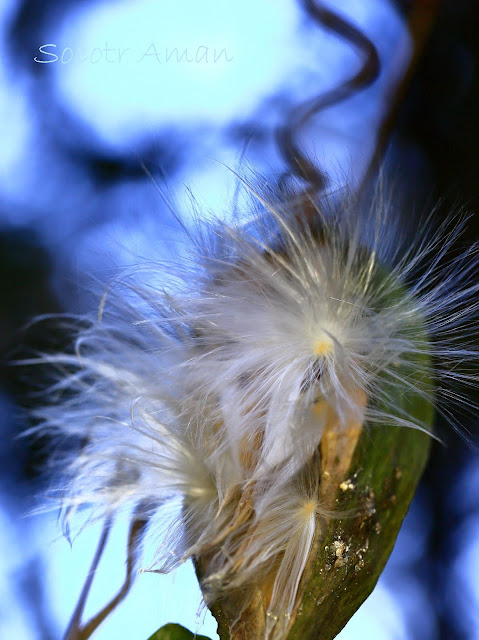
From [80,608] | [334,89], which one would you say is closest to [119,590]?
[80,608]

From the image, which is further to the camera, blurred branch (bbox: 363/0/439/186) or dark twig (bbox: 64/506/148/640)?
blurred branch (bbox: 363/0/439/186)

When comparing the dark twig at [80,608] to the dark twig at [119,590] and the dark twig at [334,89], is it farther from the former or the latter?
the dark twig at [334,89]

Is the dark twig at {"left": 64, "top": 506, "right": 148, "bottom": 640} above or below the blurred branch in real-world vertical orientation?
below

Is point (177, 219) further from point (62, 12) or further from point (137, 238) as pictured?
point (62, 12)

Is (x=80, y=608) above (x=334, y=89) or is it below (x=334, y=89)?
below

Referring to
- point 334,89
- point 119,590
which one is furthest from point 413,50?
point 119,590

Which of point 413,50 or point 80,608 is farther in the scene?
point 413,50

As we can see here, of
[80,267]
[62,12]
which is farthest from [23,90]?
[80,267]

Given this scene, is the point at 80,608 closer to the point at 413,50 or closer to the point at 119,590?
the point at 119,590

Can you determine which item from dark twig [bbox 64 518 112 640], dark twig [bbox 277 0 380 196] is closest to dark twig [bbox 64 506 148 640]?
dark twig [bbox 64 518 112 640]

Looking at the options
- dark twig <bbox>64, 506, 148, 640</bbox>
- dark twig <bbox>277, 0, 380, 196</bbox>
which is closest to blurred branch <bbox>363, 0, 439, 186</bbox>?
dark twig <bbox>277, 0, 380, 196</bbox>

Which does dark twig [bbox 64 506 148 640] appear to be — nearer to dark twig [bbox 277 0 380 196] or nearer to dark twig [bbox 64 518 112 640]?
dark twig [bbox 64 518 112 640]
